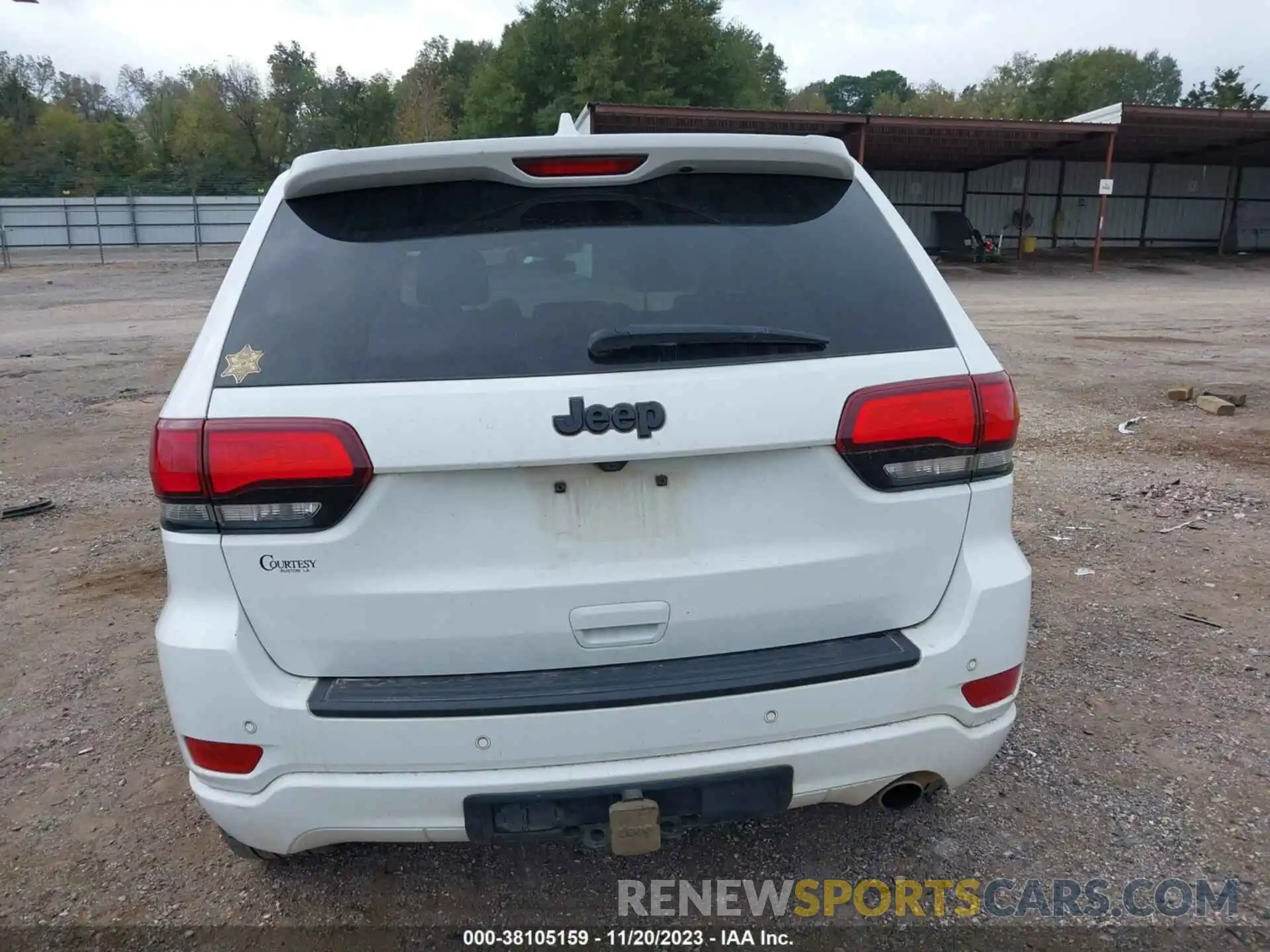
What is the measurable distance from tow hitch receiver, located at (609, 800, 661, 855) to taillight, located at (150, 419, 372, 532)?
841 mm

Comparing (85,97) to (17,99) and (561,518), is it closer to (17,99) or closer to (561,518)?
(17,99)

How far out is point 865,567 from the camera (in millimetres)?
Answer: 1948

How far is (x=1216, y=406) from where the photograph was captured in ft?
25.8

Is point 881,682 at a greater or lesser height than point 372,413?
lesser

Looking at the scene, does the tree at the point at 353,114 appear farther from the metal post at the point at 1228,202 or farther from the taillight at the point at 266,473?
the taillight at the point at 266,473

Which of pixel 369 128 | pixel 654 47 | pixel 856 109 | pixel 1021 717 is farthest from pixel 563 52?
pixel 856 109

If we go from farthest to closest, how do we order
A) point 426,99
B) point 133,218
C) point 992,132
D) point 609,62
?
1. point 426,99
2. point 133,218
3. point 609,62
4. point 992,132

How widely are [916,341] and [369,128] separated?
6570 cm

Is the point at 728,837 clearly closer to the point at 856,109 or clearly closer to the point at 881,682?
the point at 881,682

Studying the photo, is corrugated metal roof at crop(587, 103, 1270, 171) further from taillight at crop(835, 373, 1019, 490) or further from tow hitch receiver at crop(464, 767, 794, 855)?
tow hitch receiver at crop(464, 767, 794, 855)

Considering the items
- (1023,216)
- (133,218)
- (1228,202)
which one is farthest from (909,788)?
(133,218)

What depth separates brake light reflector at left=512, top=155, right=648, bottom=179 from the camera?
6.64 ft

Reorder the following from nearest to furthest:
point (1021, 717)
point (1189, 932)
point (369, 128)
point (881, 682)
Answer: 1. point (881, 682)
2. point (1189, 932)
3. point (1021, 717)
4. point (369, 128)

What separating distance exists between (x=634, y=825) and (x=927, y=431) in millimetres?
1051
